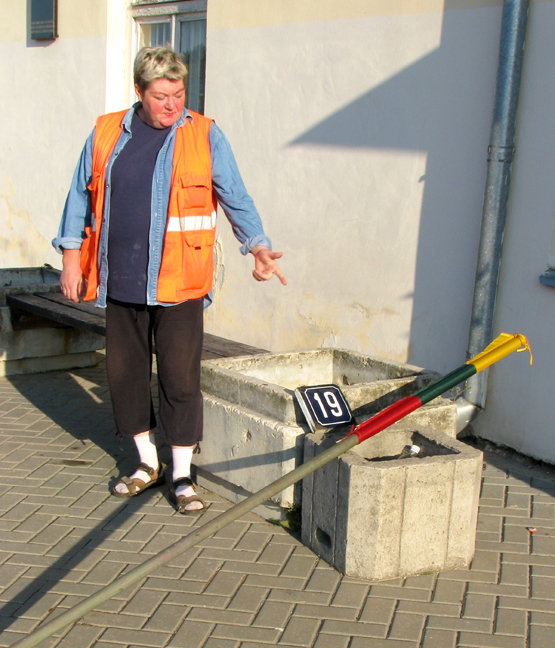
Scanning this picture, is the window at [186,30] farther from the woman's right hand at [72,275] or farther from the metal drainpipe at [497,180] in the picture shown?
the woman's right hand at [72,275]

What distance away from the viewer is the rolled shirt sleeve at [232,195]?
356cm

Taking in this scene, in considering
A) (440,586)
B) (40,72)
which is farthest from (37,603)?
(40,72)

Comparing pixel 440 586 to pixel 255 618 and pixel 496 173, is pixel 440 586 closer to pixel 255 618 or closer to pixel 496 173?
pixel 255 618

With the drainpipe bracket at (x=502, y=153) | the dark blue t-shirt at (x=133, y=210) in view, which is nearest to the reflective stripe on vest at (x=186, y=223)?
the dark blue t-shirt at (x=133, y=210)

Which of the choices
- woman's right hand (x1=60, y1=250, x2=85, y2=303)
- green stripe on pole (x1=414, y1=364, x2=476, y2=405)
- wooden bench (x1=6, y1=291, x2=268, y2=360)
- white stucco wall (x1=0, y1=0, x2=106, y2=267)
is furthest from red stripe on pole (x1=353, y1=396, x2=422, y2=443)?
white stucco wall (x1=0, y1=0, x2=106, y2=267)

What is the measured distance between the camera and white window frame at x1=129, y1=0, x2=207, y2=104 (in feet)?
22.4

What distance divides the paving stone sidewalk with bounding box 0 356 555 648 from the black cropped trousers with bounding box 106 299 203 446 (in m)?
0.44

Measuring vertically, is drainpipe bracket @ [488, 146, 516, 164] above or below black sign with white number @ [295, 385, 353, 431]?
above

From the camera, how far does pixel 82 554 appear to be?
3.29 m

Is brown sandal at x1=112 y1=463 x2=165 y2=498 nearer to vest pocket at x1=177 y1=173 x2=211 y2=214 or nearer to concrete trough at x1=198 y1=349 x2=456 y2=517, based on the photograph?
concrete trough at x1=198 y1=349 x2=456 y2=517

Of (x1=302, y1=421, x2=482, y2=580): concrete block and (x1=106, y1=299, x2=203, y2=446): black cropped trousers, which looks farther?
(x1=106, y1=299, x2=203, y2=446): black cropped trousers

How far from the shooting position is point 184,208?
3.45 m

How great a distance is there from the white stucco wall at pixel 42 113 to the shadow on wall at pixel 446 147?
3.52 meters

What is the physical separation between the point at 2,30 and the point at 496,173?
6202 millimetres
